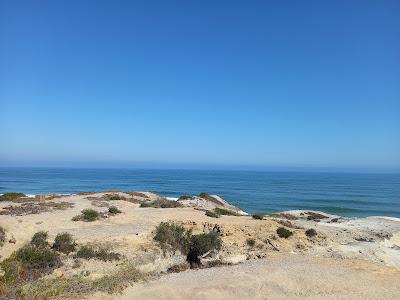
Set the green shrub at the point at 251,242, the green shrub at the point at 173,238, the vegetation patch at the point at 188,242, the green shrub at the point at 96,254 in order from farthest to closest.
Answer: the green shrub at the point at 251,242
the green shrub at the point at 173,238
the vegetation patch at the point at 188,242
the green shrub at the point at 96,254

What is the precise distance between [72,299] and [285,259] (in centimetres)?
1024

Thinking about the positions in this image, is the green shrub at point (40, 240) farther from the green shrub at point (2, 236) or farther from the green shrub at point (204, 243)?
the green shrub at point (204, 243)

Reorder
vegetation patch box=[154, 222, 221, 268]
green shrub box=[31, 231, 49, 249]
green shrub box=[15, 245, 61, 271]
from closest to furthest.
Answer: green shrub box=[15, 245, 61, 271], green shrub box=[31, 231, 49, 249], vegetation patch box=[154, 222, 221, 268]

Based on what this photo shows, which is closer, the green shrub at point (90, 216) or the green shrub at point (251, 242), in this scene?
the green shrub at point (251, 242)

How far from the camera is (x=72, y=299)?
38.7 feet

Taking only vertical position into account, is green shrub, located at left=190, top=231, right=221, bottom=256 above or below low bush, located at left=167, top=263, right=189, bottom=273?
above

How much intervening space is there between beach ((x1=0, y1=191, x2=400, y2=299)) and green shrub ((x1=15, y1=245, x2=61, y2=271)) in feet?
1.20

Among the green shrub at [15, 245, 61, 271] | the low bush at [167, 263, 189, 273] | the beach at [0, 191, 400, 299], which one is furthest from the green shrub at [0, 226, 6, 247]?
the low bush at [167, 263, 189, 273]

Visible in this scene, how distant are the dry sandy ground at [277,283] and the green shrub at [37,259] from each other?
3.81 metres

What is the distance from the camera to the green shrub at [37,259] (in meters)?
14.5

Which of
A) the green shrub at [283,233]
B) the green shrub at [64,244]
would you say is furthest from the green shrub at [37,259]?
the green shrub at [283,233]

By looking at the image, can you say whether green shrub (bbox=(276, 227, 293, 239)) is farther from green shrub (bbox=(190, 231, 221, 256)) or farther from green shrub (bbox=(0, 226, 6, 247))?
green shrub (bbox=(0, 226, 6, 247))

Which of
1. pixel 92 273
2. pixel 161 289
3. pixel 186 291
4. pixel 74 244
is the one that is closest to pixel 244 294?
pixel 186 291

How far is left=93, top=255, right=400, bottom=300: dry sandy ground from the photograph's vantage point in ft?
41.8
